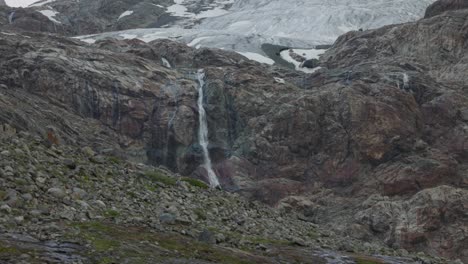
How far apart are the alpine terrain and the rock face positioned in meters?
0.24

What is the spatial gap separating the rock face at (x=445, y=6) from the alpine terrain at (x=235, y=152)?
245 millimetres

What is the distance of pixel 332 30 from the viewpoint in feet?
480

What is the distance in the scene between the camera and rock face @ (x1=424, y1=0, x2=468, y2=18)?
322 ft

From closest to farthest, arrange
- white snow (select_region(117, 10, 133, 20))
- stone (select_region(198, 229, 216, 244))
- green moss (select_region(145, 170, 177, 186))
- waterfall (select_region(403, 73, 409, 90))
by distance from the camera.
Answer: stone (select_region(198, 229, 216, 244))
green moss (select_region(145, 170, 177, 186))
waterfall (select_region(403, 73, 409, 90))
white snow (select_region(117, 10, 133, 20))

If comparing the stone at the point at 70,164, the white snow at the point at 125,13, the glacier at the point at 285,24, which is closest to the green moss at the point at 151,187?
the stone at the point at 70,164

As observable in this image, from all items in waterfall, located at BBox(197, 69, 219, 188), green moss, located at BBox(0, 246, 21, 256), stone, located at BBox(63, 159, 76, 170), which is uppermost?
green moss, located at BBox(0, 246, 21, 256)

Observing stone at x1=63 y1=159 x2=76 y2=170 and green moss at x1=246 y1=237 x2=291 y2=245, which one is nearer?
green moss at x1=246 y1=237 x2=291 y2=245

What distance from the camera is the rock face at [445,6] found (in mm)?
98250

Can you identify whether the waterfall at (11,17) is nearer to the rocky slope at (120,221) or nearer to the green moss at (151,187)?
the rocky slope at (120,221)

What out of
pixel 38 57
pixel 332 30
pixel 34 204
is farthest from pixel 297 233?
A: pixel 332 30

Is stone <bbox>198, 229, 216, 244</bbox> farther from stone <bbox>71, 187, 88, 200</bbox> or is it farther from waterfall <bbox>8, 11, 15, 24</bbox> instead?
waterfall <bbox>8, 11, 15, 24</bbox>

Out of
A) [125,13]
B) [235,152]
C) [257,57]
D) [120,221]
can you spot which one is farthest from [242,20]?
[120,221]

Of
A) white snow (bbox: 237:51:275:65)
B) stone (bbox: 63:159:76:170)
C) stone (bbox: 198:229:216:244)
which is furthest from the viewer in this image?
white snow (bbox: 237:51:275:65)

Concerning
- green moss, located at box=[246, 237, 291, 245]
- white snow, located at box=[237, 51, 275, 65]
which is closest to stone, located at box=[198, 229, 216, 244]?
green moss, located at box=[246, 237, 291, 245]
